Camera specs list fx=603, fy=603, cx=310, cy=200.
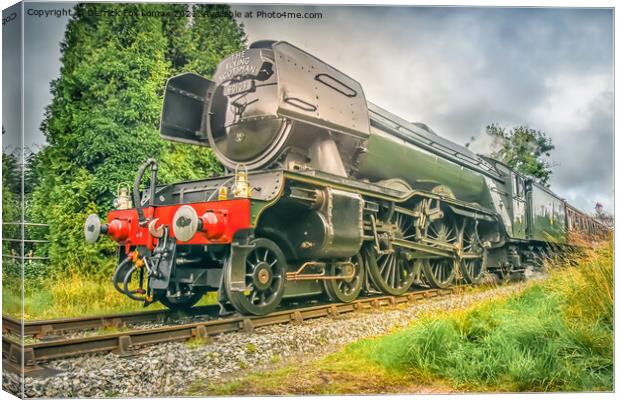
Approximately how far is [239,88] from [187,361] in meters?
3.11

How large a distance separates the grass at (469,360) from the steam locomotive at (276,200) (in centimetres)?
113

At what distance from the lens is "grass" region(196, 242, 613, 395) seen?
5.21 meters

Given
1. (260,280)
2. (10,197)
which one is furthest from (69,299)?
(260,280)

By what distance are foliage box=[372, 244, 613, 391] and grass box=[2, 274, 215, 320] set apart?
2.99 m

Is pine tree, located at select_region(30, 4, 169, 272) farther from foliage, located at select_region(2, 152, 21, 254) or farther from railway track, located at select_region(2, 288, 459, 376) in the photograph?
railway track, located at select_region(2, 288, 459, 376)

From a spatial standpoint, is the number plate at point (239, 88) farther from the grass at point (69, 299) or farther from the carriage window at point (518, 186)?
the carriage window at point (518, 186)

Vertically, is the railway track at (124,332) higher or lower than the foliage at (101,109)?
lower

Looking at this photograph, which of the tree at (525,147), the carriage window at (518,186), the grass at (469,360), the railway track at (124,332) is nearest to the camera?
the railway track at (124,332)

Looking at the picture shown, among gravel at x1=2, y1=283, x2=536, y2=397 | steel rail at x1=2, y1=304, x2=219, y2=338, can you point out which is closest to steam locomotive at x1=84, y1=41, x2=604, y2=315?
steel rail at x1=2, y1=304, x2=219, y2=338

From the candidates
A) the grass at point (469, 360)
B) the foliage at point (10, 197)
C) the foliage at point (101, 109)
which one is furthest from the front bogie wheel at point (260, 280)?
the foliage at point (10, 197)

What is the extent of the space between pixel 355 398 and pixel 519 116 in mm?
3352

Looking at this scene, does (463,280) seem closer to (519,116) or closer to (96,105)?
(519,116)

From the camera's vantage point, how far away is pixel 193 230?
571cm

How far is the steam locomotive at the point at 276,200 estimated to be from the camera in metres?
6.12
